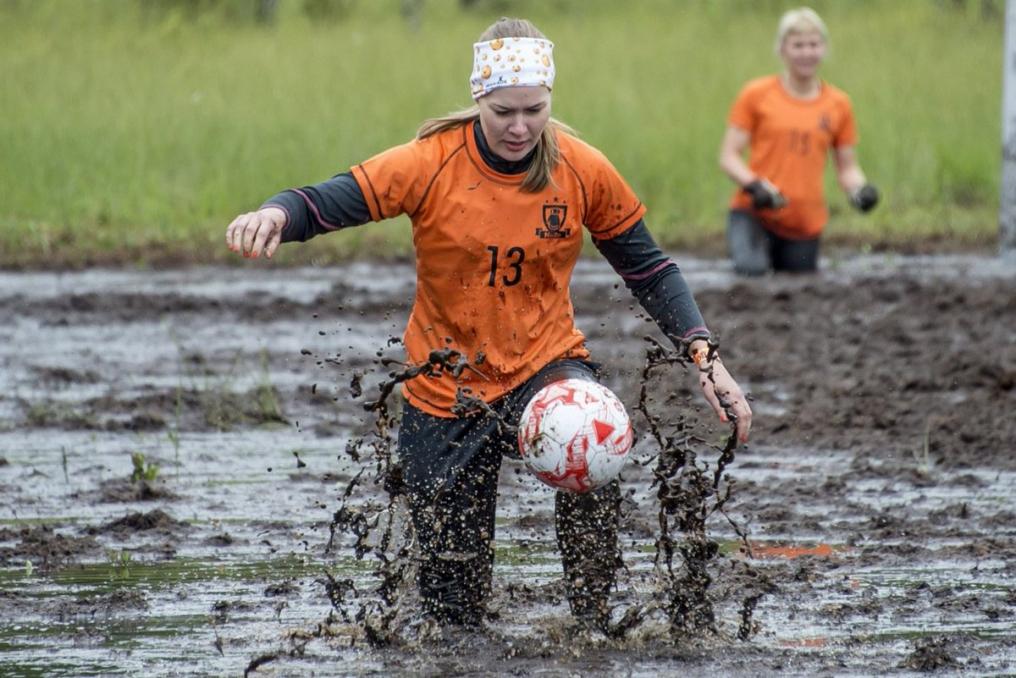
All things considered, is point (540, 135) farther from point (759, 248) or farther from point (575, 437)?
point (759, 248)

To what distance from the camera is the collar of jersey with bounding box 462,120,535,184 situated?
573 centimetres

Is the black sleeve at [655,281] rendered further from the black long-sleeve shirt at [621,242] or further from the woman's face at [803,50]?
the woman's face at [803,50]

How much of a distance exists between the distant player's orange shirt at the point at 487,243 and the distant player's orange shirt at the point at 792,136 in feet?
25.9

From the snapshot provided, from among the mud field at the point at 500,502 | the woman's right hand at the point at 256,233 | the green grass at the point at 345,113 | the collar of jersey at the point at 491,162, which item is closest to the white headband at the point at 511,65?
the collar of jersey at the point at 491,162

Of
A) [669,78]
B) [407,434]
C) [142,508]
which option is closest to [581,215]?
[407,434]

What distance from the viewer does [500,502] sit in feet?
25.6

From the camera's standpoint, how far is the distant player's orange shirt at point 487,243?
571 cm

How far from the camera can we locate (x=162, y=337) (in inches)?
472

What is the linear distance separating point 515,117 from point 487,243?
15.7 inches

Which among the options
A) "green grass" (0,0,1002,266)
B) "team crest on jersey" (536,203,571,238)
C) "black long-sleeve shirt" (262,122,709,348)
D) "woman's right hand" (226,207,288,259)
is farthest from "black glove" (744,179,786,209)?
"woman's right hand" (226,207,288,259)

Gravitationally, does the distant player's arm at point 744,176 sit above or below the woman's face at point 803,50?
below

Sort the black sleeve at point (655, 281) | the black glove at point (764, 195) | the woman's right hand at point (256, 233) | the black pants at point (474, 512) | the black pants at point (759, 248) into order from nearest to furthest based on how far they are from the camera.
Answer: the woman's right hand at point (256, 233)
the black pants at point (474, 512)
the black sleeve at point (655, 281)
the black glove at point (764, 195)
the black pants at point (759, 248)

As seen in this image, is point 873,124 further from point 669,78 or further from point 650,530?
point 650,530

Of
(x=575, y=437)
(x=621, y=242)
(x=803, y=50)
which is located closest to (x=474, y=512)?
(x=575, y=437)
